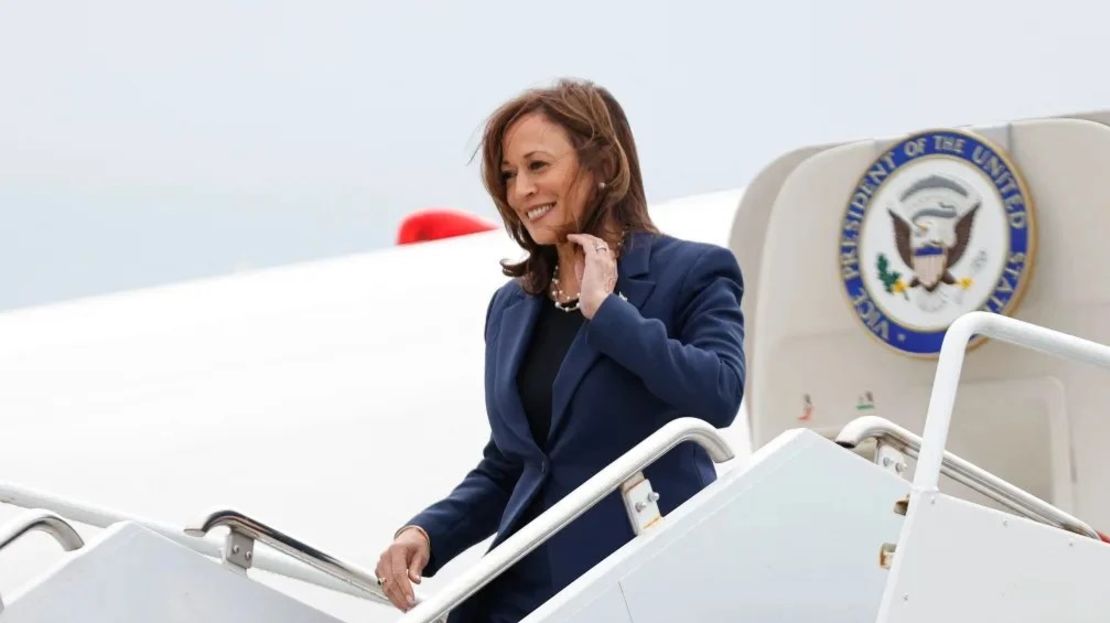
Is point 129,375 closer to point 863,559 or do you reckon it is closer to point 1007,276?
point 1007,276

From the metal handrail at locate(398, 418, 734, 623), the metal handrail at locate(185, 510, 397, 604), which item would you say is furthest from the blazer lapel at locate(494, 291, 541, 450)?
the metal handrail at locate(185, 510, 397, 604)

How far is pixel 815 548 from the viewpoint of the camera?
3.22 metres

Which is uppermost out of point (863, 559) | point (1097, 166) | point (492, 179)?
point (492, 179)

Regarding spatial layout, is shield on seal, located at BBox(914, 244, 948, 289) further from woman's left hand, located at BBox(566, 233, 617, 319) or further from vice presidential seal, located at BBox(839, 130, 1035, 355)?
woman's left hand, located at BBox(566, 233, 617, 319)

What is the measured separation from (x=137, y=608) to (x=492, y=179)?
1.16 metres

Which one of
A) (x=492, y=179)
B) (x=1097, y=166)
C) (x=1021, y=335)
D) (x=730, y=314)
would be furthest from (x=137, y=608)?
(x=1097, y=166)

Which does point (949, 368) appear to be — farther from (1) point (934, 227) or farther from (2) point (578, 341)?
(1) point (934, 227)

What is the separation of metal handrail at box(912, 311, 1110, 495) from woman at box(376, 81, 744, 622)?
0.40m

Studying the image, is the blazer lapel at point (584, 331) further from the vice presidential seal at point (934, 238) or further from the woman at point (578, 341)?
the vice presidential seal at point (934, 238)

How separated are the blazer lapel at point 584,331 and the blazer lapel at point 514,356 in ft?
0.19

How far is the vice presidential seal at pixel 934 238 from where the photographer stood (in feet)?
16.6

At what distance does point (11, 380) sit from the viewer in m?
6.19

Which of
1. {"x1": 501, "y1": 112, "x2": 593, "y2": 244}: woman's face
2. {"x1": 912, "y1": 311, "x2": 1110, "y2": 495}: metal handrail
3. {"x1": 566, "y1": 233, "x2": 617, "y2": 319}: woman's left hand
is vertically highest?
{"x1": 501, "y1": 112, "x2": 593, "y2": 244}: woman's face

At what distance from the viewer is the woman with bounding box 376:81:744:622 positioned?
3.08 metres
